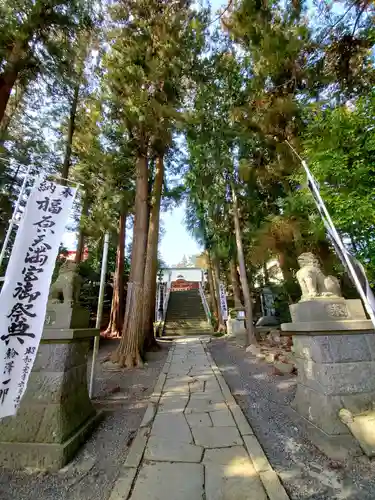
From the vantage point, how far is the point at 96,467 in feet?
7.64

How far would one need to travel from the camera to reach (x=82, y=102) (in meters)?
10.7

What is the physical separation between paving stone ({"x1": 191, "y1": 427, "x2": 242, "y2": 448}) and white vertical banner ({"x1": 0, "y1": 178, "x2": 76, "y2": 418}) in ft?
6.21

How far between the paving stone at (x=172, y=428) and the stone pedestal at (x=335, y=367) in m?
1.38

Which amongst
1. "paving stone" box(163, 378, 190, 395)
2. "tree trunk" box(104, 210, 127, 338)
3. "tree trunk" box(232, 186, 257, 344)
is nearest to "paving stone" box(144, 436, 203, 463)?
"paving stone" box(163, 378, 190, 395)

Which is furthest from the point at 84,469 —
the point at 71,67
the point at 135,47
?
the point at 71,67

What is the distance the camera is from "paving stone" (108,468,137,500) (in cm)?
189

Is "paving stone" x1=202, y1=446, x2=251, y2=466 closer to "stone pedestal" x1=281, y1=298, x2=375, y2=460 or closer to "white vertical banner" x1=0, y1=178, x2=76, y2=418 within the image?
"stone pedestal" x1=281, y1=298, x2=375, y2=460

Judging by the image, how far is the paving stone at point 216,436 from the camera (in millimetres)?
2643

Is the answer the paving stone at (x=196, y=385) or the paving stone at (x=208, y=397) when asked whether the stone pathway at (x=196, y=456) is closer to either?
the paving stone at (x=208, y=397)

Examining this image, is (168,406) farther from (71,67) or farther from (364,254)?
(71,67)

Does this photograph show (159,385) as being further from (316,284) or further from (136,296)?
(316,284)

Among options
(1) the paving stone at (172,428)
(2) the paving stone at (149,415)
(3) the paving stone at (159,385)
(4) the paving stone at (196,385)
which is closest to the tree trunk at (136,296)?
→ (3) the paving stone at (159,385)

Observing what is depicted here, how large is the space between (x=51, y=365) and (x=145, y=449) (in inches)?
51.9

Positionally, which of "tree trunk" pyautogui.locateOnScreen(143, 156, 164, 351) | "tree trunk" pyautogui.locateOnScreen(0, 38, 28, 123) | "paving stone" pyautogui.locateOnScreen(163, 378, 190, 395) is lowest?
"paving stone" pyautogui.locateOnScreen(163, 378, 190, 395)
